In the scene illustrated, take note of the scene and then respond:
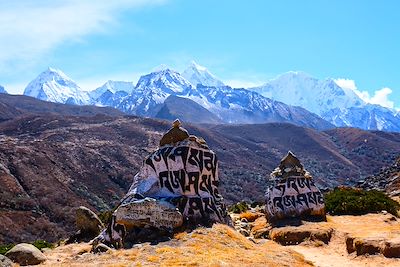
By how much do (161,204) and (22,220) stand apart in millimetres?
60315

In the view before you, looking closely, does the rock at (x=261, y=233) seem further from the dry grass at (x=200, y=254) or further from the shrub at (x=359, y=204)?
the dry grass at (x=200, y=254)

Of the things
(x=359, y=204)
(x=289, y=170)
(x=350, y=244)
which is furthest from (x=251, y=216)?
(x=350, y=244)

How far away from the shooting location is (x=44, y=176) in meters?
102

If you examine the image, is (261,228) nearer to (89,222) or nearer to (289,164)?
Result: (289,164)

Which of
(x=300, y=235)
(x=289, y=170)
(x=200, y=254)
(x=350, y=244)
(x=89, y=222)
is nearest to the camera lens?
(x=200, y=254)

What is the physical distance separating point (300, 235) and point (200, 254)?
445 inches

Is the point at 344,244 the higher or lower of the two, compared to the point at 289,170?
lower

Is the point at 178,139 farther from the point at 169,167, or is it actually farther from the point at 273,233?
the point at 273,233

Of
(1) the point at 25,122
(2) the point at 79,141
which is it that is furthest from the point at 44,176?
(1) the point at 25,122

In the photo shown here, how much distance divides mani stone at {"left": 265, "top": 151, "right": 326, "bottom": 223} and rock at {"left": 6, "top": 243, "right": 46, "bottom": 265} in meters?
15.6

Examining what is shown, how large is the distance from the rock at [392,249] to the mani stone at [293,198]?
1031cm

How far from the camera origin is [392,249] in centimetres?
2075

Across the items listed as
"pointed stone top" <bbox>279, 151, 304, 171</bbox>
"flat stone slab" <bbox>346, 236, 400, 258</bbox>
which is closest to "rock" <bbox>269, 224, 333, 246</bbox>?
"flat stone slab" <bbox>346, 236, 400, 258</bbox>

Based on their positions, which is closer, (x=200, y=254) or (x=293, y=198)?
(x=200, y=254)
